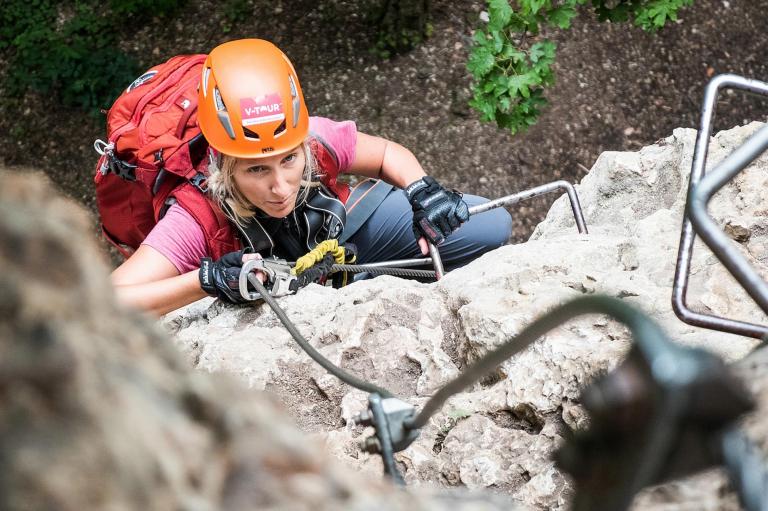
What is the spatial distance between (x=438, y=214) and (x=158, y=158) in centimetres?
126

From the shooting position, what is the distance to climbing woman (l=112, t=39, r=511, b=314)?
2.80 meters

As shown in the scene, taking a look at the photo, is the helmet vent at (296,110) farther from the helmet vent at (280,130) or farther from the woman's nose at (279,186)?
the woman's nose at (279,186)

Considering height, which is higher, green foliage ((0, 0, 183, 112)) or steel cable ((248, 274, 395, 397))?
steel cable ((248, 274, 395, 397))

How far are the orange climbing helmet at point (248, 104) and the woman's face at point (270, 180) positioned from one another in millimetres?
51

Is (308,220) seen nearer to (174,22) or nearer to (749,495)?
(749,495)

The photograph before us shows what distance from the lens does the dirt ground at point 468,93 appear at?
6070mm

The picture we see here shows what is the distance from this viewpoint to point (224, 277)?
8.65ft

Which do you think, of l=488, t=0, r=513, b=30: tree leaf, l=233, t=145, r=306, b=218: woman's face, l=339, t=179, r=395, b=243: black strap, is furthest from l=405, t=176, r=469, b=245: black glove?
l=488, t=0, r=513, b=30: tree leaf

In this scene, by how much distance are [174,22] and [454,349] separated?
18.2 feet

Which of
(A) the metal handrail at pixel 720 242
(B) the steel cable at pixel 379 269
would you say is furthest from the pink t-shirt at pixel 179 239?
(A) the metal handrail at pixel 720 242

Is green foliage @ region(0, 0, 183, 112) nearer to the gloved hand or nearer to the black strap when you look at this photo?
the black strap

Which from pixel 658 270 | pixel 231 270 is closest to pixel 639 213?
pixel 658 270

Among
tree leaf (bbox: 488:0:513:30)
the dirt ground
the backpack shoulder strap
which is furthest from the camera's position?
the dirt ground

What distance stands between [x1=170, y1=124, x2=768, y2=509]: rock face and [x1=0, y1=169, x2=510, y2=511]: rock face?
1.20m
